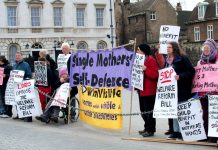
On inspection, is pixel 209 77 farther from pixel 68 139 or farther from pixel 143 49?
pixel 68 139

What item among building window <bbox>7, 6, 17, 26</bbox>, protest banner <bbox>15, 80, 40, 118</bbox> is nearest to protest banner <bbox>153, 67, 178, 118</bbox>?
protest banner <bbox>15, 80, 40, 118</bbox>

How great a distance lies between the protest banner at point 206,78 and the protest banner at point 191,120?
31 centimetres

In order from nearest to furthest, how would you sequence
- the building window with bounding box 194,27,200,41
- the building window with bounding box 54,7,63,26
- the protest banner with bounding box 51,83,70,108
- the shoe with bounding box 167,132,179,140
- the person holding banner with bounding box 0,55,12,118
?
1. the shoe with bounding box 167,132,179,140
2. the protest banner with bounding box 51,83,70,108
3. the person holding banner with bounding box 0,55,12,118
4. the building window with bounding box 54,7,63,26
5. the building window with bounding box 194,27,200,41

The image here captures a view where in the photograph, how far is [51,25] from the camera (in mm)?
56781

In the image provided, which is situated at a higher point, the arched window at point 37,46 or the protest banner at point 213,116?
the arched window at point 37,46

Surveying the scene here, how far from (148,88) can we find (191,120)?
1394 millimetres

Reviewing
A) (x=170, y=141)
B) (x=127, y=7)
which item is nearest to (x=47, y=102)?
(x=170, y=141)

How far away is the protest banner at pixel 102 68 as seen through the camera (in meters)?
11.3

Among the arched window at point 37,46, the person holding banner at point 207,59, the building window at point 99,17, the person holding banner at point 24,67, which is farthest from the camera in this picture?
the building window at point 99,17

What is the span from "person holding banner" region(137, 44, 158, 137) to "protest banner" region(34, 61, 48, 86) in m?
4.19

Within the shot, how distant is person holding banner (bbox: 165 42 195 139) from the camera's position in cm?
986

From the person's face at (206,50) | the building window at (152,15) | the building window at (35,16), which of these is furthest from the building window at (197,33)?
the person's face at (206,50)

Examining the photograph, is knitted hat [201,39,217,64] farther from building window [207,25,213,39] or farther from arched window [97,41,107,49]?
arched window [97,41,107,49]

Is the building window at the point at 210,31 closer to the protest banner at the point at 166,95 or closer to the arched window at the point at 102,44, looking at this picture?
the arched window at the point at 102,44
